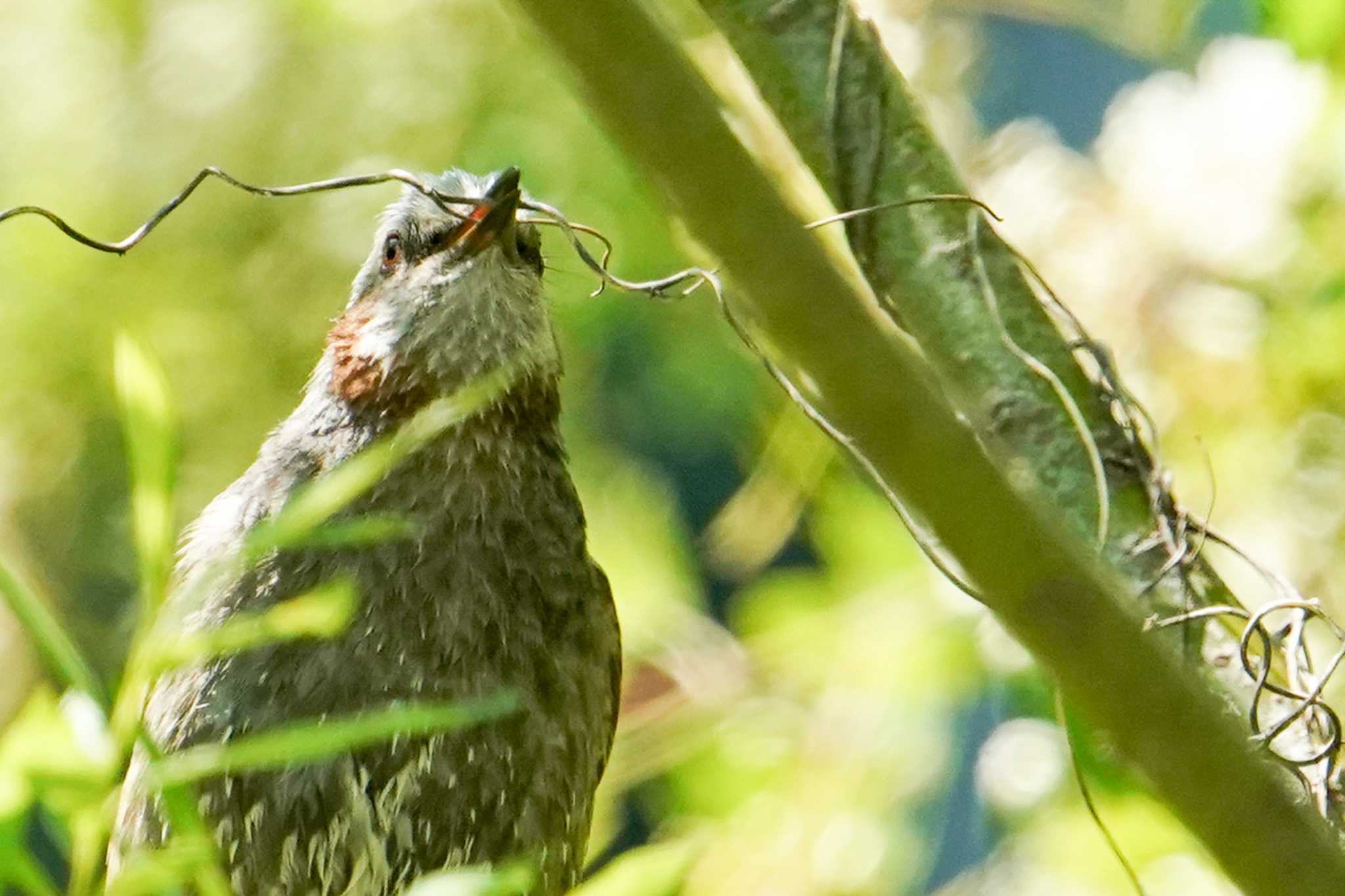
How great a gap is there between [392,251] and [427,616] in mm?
768

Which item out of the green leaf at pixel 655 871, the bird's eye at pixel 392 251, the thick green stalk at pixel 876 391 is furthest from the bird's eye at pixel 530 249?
the green leaf at pixel 655 871

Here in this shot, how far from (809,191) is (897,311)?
705mm

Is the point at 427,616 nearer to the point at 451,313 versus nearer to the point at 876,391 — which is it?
the point at 451,313

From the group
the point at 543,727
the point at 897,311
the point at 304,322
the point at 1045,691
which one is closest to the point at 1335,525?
the point at 1045,691

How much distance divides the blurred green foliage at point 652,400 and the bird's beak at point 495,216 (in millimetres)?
171

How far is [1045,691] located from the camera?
2762 millimetres

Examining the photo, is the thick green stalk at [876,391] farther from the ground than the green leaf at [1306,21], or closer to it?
farther from the ground

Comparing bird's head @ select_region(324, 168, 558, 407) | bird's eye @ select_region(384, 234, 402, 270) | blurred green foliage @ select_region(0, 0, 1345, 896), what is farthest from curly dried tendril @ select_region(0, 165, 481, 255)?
bird's eye @ select_region(384, 234, 402, 270)

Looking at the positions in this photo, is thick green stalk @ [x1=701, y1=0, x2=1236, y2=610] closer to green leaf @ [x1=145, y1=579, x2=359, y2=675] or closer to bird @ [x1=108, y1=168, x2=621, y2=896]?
bird @ [x1=108, y1=168, x2=621, y2=896]

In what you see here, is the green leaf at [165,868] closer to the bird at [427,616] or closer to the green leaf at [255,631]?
the green leaf at [255,631]

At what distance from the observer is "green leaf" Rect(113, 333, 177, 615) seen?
1183 mm

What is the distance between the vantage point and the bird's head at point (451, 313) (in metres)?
2.86

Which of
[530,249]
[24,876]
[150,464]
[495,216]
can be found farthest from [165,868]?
[530,249]

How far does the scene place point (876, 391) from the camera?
1342 millimetres
